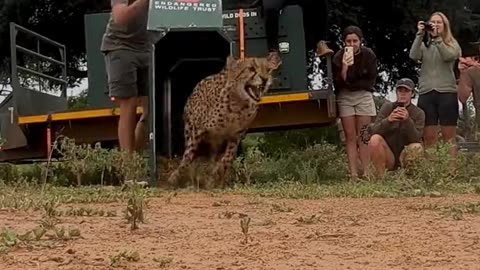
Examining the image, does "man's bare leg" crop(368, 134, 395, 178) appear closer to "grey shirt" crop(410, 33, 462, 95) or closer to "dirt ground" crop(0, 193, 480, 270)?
"grey shirt" crop(410, 33, 462, 95)

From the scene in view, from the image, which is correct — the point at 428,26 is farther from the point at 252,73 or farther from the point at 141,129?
the point at 141,129

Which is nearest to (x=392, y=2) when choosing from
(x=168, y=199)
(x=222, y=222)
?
(x=168, y=199)

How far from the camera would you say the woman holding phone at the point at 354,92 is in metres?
9.22

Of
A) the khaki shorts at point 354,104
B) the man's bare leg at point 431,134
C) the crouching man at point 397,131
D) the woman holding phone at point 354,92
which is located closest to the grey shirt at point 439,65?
the crouching man at point 397,131

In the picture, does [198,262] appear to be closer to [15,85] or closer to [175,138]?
[175,138]

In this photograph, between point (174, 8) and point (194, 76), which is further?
point (194, 76)

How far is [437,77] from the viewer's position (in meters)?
9.48

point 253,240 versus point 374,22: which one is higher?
point 374,22

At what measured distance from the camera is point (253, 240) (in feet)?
15.0

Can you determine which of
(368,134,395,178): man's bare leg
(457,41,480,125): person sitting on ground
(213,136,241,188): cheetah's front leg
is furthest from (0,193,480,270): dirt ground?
(457,41,480,125): person sitting on ground

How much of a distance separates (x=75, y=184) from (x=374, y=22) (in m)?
10.5

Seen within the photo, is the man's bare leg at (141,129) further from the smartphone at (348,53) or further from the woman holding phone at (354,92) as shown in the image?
the smartphone at (348,53)

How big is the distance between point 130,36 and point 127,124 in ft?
2.51

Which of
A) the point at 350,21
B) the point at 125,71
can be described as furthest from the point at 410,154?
the point at 350,21
